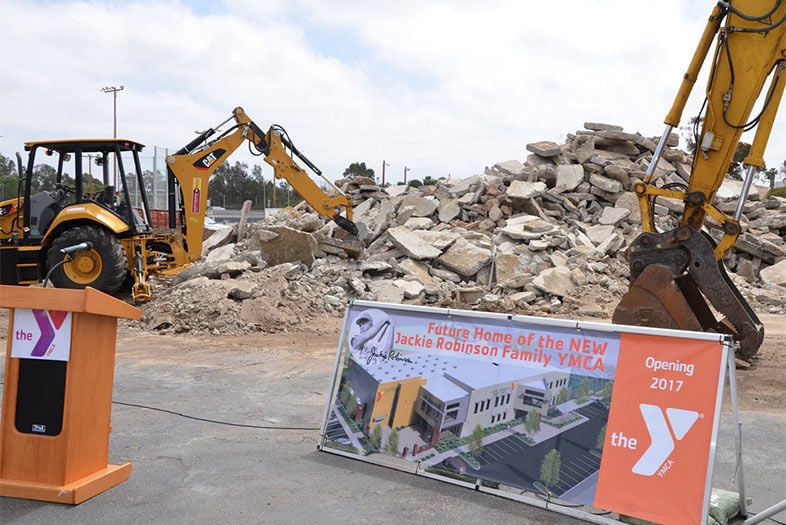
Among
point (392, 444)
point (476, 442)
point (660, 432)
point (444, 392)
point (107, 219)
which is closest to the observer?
point (660, 432)

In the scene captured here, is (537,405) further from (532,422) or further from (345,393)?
(345,393)

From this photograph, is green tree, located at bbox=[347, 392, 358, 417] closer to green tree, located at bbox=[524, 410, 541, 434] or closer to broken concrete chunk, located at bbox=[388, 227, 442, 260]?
green tree, located at bbox=[524, 410, 541, 434]

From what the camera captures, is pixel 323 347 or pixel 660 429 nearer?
pixel 660 429

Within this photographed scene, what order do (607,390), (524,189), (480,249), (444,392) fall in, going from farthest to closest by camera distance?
(524,189)
(480,249)
(444,392)
(607,390)

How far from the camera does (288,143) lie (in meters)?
14.5

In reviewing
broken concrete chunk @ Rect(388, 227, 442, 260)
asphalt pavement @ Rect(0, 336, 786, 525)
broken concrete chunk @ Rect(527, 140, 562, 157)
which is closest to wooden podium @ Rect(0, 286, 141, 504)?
asphalt pavement @ Rect(0, 336, 786, 525)

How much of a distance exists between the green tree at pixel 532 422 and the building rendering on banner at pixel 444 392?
0.03 m

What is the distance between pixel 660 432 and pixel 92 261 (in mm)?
11166

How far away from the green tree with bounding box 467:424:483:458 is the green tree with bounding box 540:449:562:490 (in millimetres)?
470

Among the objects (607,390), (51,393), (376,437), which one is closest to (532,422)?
(607,390)

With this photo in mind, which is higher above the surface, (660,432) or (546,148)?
(546,148)

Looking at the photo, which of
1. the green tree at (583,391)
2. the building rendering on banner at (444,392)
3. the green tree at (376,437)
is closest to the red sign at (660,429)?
the green tree at (583,391)

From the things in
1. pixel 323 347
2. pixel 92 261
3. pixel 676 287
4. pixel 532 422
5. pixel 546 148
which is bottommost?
pixel 323 347

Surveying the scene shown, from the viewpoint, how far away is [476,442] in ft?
15.8
